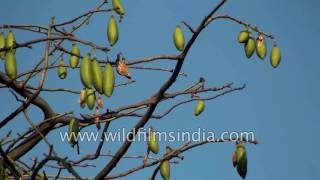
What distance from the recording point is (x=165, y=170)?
2842mm

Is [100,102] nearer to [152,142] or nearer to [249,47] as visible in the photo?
[152,142]

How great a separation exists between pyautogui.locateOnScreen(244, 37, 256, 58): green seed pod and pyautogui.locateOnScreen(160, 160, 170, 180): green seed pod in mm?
730

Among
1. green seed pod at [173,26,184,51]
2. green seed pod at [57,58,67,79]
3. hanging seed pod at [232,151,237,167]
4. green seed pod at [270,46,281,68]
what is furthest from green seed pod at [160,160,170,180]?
green seed pod at [57,58,67,79]

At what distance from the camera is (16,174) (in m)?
2.28

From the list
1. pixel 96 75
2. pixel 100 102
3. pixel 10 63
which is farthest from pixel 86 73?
pixel 100 102

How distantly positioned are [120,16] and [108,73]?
0.79 metres

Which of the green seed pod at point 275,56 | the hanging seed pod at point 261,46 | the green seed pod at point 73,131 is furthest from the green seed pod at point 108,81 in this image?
the green seed pod at point 275,56

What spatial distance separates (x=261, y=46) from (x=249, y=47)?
91mm

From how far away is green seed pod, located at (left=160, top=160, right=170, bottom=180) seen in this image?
9.29 ft

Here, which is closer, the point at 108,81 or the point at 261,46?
the point at 108,81

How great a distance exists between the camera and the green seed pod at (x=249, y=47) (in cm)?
311

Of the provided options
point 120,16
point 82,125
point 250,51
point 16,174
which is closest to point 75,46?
point 120,16

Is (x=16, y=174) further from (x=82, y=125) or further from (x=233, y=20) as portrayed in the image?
(x=233, y=20)

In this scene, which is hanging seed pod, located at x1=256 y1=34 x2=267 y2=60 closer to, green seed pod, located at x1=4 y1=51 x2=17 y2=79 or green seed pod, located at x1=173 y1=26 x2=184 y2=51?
green seed pod, located at x1=173 y1=26 x2=184 y2=51
